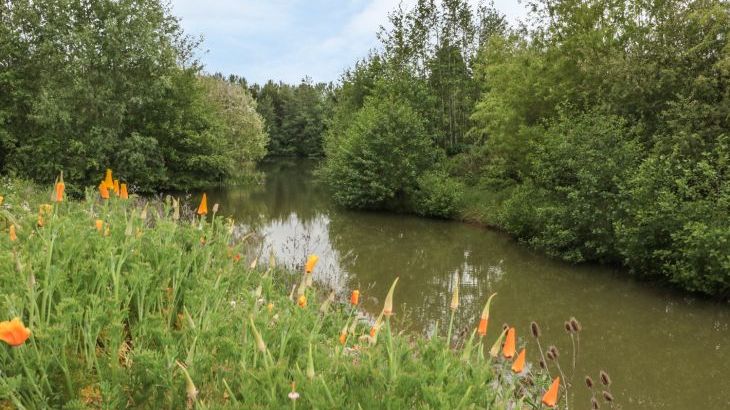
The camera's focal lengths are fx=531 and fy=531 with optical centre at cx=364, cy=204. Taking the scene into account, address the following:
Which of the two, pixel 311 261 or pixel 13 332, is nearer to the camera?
pixel 13 332

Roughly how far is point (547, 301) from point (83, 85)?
1870cm

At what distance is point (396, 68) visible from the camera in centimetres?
2891

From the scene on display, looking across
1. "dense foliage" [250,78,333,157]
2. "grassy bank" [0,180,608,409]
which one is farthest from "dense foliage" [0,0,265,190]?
"dense foliage" [250,78,333,157]

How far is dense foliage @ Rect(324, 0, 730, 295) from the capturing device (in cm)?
1171

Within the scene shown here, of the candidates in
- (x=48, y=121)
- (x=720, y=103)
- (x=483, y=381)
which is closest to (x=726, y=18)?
(x=720, y=103)

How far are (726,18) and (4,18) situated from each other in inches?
940

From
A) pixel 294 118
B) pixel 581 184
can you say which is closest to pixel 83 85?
pixel 581 184

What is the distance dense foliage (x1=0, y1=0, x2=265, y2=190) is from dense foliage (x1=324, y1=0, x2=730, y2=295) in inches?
362

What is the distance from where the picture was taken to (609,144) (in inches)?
564

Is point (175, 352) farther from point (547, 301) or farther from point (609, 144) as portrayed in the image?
point (609, 144)

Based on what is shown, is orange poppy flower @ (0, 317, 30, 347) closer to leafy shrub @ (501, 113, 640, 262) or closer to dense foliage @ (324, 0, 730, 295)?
dense foliage @ (324, 0, 730, 295)

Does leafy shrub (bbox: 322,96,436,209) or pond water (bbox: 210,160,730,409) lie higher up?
leafy shrub (bbox: 322,96,436,209)

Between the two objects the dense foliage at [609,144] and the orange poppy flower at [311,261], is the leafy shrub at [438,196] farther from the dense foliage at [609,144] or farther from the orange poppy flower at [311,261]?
the orange poppy flower at [311,261]

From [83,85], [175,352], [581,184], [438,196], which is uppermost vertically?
[83,85]
